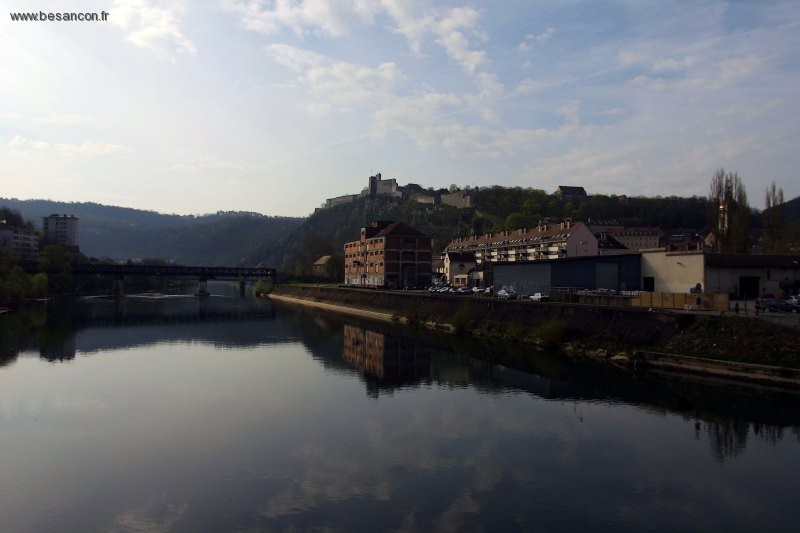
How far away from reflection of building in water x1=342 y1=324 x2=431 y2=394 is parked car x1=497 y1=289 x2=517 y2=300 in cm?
1017

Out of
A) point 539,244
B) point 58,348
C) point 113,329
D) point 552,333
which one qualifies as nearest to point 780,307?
point 552,333

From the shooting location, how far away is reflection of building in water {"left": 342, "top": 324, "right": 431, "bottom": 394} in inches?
1214

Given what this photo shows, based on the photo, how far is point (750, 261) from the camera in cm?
3941

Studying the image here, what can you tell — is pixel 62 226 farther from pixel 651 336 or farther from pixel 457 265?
pixel 651 336

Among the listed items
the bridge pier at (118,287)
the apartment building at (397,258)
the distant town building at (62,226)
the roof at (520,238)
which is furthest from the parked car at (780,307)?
the distant town building at (62,226)

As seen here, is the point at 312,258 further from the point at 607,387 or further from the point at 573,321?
the point at 607,387

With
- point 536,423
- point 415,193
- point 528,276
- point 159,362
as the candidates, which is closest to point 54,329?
point 159,362

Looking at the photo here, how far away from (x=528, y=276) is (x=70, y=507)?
41451 millimetres

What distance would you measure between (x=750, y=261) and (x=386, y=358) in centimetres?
2538

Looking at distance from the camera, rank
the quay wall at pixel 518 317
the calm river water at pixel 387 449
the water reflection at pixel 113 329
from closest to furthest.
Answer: the calm river water at pixel 387 449
the quay wall at pixel 518 317
the water reflection at pixel 113 329

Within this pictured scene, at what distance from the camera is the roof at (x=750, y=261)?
3900cm

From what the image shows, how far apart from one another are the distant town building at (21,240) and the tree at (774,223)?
410 feet

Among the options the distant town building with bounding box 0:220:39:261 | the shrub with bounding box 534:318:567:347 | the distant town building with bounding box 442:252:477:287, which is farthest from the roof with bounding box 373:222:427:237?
the distant town building with bounding box 0:220:39:261

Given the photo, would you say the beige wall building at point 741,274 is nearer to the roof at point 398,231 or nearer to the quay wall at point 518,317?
the quay wall at point 518,317
